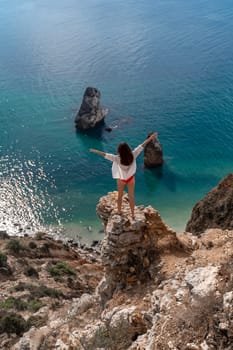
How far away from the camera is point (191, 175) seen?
55.0m

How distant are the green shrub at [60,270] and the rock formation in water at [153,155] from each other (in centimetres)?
2658

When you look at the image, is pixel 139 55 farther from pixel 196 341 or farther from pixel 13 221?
pixel 196 341

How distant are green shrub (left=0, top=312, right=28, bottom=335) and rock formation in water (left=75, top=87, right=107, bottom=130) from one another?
47324mm

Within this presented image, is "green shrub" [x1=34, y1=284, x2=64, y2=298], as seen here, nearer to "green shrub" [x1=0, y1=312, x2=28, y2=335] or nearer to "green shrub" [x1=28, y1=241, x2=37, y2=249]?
"green shrub" [x1=0, y1=312, x2=28, y2=335]

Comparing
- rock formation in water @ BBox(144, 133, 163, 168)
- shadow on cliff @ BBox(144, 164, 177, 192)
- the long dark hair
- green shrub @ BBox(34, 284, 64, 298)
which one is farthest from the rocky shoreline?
rock formation in water @ BBox(144, 133, 163, 168)

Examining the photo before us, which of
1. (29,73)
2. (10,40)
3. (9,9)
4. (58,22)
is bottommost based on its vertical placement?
(29,73)

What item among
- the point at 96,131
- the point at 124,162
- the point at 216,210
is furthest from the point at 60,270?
the point at 96,131

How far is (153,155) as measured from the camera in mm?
55594

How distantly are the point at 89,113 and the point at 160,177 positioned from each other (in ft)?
65.1

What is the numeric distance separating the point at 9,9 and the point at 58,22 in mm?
33687

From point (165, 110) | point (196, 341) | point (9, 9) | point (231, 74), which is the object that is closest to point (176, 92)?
point (165, 110)

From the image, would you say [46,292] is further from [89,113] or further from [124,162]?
[89,113]

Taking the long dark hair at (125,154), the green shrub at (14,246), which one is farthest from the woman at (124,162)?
the green shrub at (14,246)

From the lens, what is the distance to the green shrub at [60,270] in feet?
103
